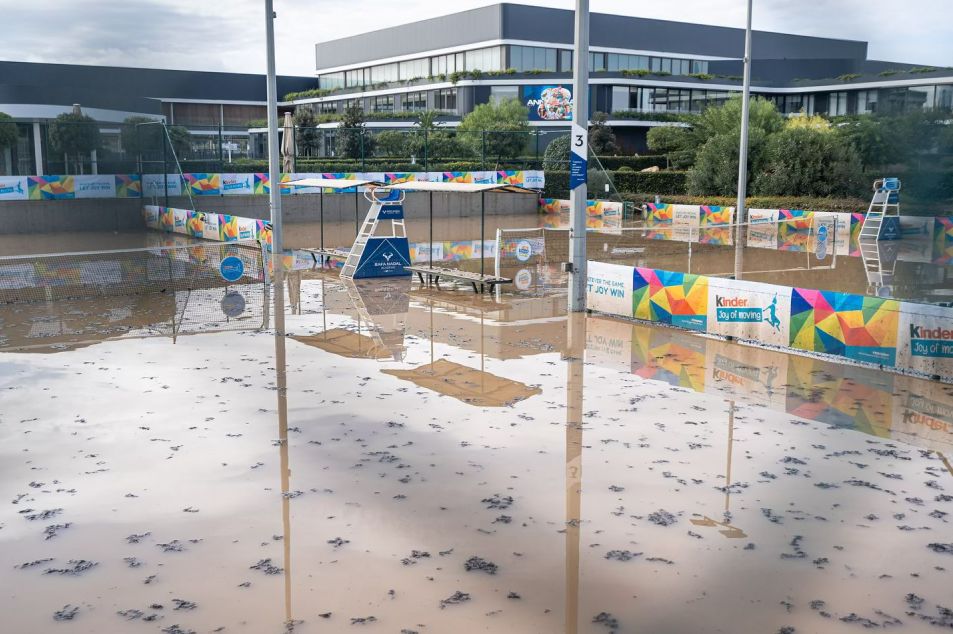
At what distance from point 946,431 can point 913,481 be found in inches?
81.5

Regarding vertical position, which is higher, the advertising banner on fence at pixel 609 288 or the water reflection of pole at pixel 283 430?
the advertising banner on fence at pixel 609 288

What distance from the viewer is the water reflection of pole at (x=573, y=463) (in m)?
7.28

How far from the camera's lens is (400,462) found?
403 inches

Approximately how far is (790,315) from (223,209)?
29112mm

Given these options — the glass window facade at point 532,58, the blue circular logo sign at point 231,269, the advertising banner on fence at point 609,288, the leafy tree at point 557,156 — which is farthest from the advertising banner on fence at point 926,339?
the glass window facade at point 532,58

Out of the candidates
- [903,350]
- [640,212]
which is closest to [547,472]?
[903,350]

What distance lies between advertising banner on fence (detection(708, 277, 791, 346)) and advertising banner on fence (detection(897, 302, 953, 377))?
193cm

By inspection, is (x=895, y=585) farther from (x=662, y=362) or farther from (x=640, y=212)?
(x=640, y=212)

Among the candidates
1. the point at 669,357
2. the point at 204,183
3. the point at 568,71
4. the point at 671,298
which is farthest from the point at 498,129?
the point at 669,357

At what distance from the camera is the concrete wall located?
116 ft

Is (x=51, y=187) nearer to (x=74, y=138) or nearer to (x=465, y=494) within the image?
(x=74, y=138)

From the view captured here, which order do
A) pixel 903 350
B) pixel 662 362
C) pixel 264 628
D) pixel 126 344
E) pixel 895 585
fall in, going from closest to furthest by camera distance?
1. pixel 264 628
2. pixel 895 585
3. pixel 903 350
4. pixel 662 362
5. pixel 126 344

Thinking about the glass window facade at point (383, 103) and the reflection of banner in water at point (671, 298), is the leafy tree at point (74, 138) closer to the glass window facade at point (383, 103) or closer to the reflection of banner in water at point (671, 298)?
the reflection of banner in water at point (671, 298)

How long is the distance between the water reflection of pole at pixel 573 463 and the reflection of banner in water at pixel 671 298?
1.28m
